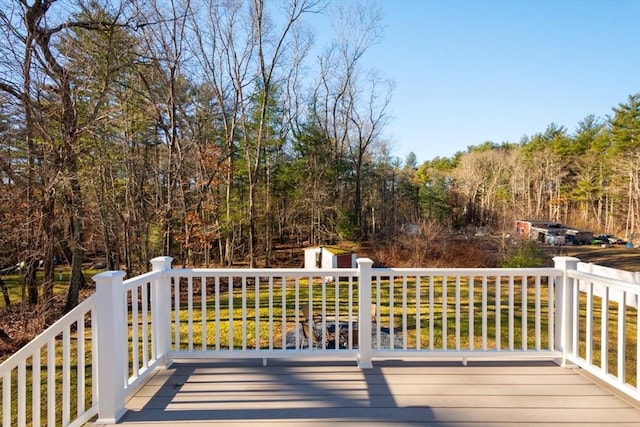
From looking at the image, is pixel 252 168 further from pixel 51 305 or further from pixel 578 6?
pixel 578 6

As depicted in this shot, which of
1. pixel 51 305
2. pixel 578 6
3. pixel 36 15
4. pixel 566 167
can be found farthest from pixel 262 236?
pixel 566 167

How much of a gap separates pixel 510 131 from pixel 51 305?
32750 mm

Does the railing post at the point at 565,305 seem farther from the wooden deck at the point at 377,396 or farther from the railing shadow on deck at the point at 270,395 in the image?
the railing shadow on deck at the point at 270,395

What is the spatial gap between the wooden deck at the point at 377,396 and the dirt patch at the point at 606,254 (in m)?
14.1

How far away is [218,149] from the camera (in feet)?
43.7

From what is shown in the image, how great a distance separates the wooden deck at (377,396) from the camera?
2168mm

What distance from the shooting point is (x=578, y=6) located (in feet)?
30.1

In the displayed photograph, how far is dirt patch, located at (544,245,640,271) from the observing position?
15.8m

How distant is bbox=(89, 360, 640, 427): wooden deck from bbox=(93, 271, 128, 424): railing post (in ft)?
0.40

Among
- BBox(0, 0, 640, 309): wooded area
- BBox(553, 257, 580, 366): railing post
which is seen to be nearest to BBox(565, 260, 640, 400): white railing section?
BBox(553, 257, 580, 366): railing post

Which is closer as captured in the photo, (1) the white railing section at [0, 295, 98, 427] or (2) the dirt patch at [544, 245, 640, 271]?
(1) the white railing section at [0, 295, 98, 427]

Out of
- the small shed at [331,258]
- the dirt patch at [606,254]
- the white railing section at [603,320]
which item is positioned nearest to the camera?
the white railing section at [603,320]

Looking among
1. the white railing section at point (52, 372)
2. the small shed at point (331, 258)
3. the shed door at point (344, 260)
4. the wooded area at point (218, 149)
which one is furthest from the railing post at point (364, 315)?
the shed door at point (344, 260)

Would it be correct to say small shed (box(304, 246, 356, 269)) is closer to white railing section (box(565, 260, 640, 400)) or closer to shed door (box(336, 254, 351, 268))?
shed door (box(336, 254, 351, 268))
